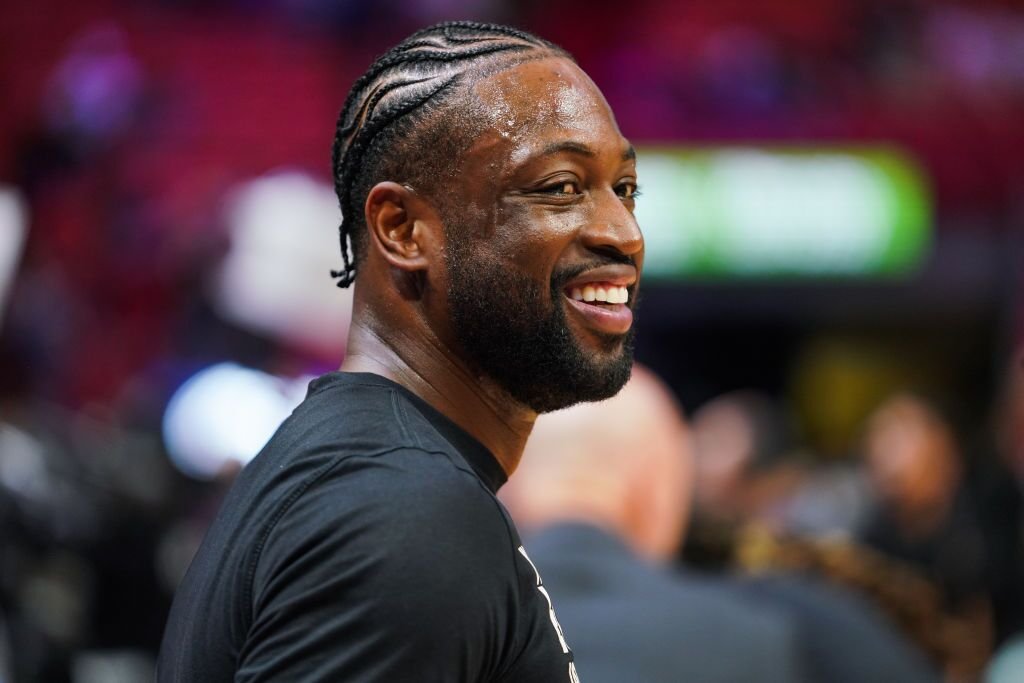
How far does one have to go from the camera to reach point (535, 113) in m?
1.80

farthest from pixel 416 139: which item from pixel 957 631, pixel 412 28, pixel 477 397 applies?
pixel 412 28

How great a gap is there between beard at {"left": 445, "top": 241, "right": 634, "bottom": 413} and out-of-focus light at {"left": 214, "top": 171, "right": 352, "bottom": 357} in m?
6.90

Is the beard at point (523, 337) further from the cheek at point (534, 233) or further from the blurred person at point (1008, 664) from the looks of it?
the blurred person at point (1008, 664)

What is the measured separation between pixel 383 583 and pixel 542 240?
0.52 meters

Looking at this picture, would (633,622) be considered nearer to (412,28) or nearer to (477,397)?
(477,397)

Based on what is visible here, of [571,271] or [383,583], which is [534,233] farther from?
[383,583]

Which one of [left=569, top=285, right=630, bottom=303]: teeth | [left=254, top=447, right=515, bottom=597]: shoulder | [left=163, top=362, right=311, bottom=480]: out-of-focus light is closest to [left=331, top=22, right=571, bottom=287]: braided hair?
[left=569, top=285, right=630, bottom=303]: teeth

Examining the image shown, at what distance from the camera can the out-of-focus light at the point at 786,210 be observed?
395 inches

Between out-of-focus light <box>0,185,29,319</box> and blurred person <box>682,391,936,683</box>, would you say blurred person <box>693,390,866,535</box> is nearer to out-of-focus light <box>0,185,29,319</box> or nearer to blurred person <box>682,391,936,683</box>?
blurred person <box>682,391,936,683</box>

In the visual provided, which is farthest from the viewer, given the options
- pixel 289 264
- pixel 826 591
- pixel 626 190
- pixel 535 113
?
pixel 289 264

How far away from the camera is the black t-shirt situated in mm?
1451

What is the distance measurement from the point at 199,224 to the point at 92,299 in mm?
999

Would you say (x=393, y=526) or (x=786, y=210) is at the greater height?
(x=393, y=526)

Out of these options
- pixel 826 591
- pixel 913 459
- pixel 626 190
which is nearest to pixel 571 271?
pixel 626 190
